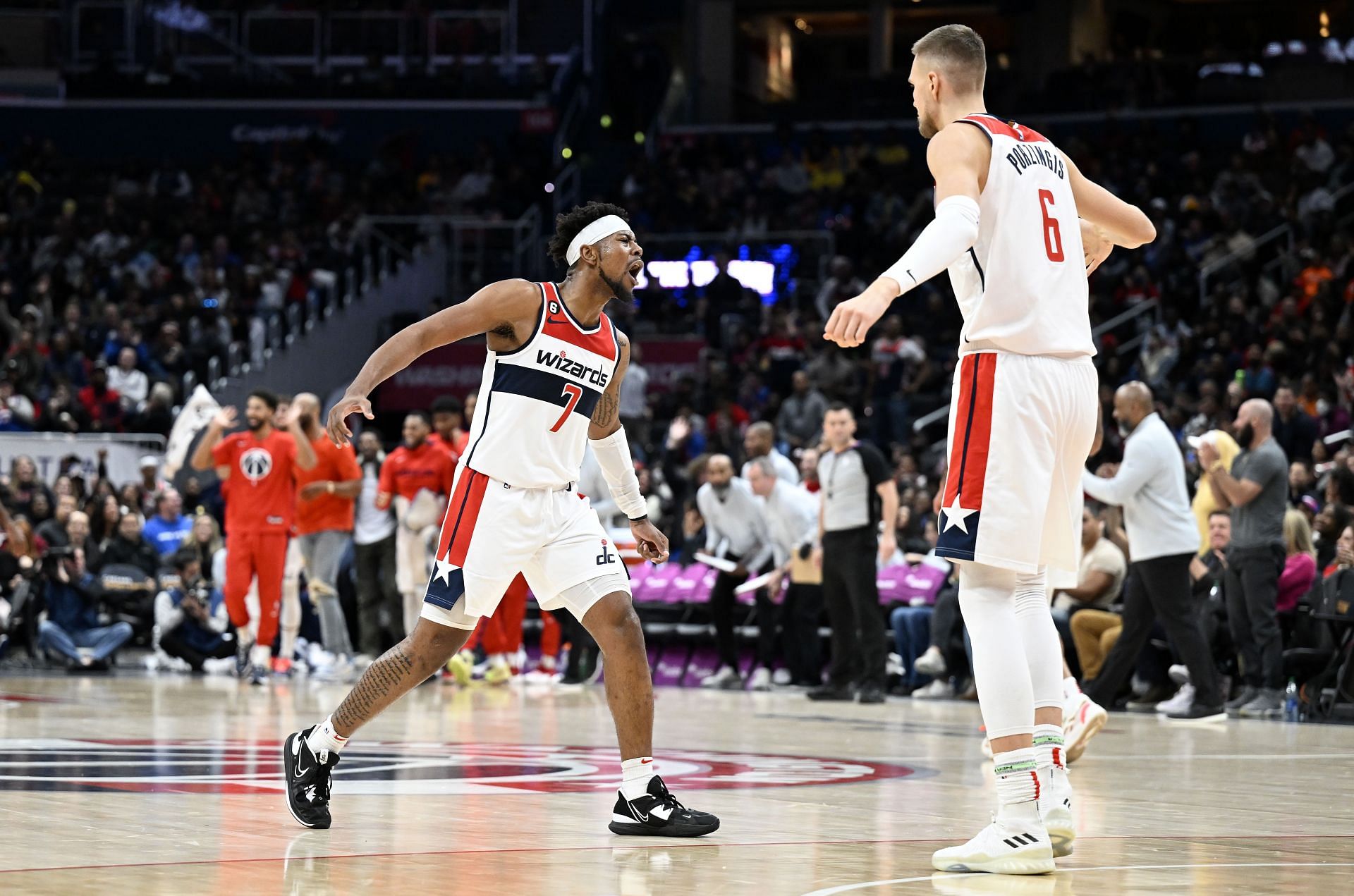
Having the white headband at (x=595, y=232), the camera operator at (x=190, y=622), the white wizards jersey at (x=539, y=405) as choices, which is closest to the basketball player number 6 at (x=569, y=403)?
the white wizards jersey at (x=539, y=405)

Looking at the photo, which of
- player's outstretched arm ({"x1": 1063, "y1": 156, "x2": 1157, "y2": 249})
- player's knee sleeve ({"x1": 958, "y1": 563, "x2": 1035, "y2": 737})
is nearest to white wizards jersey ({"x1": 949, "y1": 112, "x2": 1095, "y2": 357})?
player's outstretched arm ({"x1": 1063, "y1": 156, "x2": 1157, "y2": 249})

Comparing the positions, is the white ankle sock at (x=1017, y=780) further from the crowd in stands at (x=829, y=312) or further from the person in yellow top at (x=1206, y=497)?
the person in yellow top at (x=1206, y=497)

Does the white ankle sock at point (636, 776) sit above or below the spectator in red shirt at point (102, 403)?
above

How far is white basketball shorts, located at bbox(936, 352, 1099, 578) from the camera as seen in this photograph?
4.81m

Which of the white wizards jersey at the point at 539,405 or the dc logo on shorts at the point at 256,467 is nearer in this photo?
the white wizards jersey at the point at 539,405

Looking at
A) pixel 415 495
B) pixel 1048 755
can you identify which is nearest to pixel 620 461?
pixel 1048 755

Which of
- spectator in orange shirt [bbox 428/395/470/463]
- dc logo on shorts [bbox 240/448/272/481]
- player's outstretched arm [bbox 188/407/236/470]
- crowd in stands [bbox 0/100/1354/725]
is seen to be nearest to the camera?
dc logo on shorts [bbox 240/448/272/481]

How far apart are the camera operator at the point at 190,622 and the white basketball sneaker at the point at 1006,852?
40.4 ft

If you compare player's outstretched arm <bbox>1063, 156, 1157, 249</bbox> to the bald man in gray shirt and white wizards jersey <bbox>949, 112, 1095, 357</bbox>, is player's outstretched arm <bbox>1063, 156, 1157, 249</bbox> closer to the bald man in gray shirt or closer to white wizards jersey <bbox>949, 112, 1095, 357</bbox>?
white wizards jersey <bbox>949, 112, 1095, 357</bbox>

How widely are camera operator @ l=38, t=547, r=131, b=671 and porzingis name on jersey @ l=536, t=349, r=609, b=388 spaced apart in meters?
11.1

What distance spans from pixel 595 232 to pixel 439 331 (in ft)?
2.51

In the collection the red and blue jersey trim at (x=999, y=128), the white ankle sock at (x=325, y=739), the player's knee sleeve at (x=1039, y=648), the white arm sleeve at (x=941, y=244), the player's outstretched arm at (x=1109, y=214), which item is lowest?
the white ankle sock at (x=325, y=739)

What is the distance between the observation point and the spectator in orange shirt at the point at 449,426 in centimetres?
1485

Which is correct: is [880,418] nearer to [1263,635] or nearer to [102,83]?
[1263,635]
